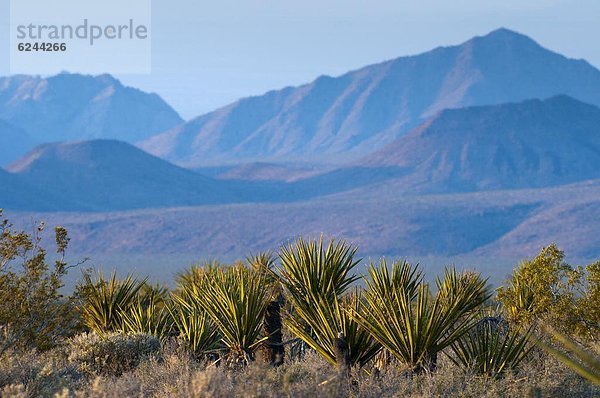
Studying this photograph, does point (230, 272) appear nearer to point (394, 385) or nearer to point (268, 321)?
point (268, 321)

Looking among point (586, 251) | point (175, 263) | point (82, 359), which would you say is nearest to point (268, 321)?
point (82, 359)

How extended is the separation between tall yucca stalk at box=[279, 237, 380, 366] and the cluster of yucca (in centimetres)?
1

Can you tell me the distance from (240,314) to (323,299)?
1228mm

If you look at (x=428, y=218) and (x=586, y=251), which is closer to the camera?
(x=586, y=251)

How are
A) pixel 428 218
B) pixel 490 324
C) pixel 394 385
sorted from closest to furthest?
pixel 394 385 < pixel 490 324 < pixel 428 218

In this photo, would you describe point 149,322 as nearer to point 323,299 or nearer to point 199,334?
point 199,334

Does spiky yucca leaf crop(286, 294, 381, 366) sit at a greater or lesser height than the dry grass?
greater

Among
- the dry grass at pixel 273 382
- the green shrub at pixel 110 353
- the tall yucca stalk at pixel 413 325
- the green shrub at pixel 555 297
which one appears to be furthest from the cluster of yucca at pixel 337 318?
the green shrub at pixel 555 297

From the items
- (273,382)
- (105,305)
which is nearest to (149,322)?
(105,305)

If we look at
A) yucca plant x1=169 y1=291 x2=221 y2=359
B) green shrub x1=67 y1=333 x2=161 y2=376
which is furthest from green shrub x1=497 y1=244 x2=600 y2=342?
green shrub x1=67 y1=333 x2=161 y2=376

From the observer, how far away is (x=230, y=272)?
618 inches

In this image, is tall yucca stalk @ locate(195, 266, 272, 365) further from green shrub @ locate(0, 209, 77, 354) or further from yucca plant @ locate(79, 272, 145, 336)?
yucca plant @ locate(79, 272, 145, 336)

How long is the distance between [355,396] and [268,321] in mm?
3407

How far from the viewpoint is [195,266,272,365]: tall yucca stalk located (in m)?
14.1
